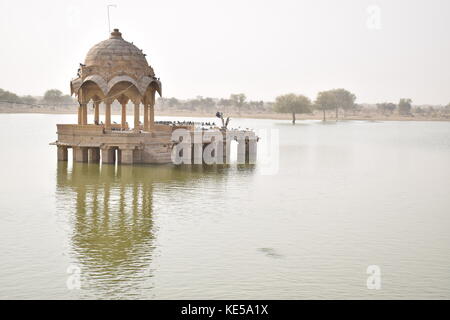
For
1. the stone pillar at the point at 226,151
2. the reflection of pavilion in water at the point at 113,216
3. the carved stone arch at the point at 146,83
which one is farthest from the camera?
the stone pillar at the point at 226,151

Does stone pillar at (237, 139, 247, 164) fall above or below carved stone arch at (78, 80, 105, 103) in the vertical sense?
below

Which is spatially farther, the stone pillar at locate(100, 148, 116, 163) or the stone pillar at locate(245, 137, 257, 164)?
the stone pillar at locate(245, 137, 257, 164)

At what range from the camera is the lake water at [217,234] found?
19875mm

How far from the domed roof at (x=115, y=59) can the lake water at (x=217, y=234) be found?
7.30 m

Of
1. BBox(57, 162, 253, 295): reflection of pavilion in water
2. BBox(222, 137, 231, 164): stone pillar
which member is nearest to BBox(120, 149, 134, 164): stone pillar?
BBox(57, 162, 253, 295): reflection of pavilion in water

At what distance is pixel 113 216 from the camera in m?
29.4

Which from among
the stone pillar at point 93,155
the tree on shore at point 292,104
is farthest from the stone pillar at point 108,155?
the tree on shore at point 292,104

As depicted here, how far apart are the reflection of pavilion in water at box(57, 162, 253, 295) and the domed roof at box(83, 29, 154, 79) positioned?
6.95 metres

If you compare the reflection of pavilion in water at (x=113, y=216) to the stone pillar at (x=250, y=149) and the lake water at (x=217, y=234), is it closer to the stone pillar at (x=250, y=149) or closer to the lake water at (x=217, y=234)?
the lake water at (x=217, y=234)

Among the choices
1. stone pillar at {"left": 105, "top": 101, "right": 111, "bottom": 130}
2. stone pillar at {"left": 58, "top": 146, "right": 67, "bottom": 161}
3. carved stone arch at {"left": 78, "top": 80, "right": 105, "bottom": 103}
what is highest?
carved stone arch at {"left": 78, "top": 80, "right": 105, "bottom": 103}

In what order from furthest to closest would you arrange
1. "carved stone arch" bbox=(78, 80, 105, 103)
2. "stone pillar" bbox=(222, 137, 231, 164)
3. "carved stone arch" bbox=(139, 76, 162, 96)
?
"stone pillar" bbox=(222, 137, 231, 164), "carved stone arch" bbox=(78, 80, 105, 103), "carved stone arch" bbox=(139, 76, 162, 96)

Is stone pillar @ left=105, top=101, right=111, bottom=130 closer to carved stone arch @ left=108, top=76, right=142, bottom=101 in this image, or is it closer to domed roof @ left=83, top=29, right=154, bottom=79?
carved stone arch @ left=108, top=76, right=142, bottom=101

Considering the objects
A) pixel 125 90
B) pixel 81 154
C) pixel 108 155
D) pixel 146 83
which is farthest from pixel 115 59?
pixel 81 154

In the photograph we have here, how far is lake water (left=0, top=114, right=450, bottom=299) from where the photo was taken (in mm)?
19875
